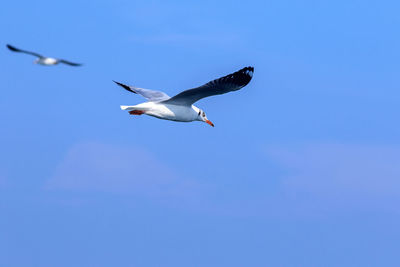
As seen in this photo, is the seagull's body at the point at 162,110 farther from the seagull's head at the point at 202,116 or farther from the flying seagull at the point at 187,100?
the seagull's head at the point at 202,116

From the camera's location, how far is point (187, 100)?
21.0 m

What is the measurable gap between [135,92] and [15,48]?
27.9 ft

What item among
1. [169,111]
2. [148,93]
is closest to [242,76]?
[169,111]

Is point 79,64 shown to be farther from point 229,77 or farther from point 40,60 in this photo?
point 229,77

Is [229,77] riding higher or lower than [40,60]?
higher

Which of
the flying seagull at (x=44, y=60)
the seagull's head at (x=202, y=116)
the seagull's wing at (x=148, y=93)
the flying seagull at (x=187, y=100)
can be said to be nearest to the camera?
the flying seagull at (x=44, y=60)

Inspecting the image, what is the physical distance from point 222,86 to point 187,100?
172 cm

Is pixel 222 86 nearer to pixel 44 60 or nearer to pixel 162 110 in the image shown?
pixel 162 110

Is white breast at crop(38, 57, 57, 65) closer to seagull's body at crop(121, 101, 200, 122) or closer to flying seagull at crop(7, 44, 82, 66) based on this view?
flying seagull at crop(7, 44, 82, 66)

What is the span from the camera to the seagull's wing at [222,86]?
64.1 ft

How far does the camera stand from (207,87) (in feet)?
64.1

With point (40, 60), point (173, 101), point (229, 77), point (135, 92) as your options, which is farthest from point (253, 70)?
point (40, 60)

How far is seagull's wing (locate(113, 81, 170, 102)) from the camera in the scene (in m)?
22.4

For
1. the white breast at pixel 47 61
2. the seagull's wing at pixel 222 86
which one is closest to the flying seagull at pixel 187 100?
the seagull's wing at pixel 222 86
